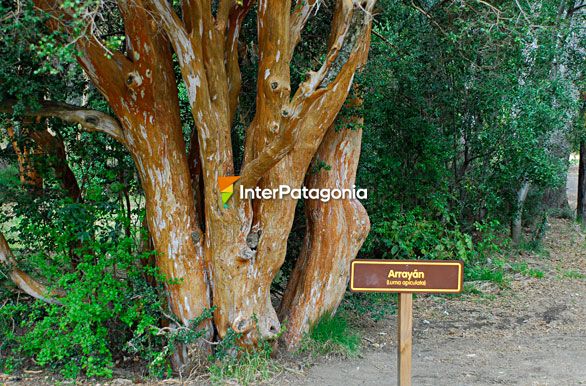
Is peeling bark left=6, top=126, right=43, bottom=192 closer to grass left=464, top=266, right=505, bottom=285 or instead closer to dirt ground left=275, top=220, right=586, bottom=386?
dirt ground left=275, top=220, right=586, bottom=386

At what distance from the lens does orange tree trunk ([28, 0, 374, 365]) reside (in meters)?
6.54

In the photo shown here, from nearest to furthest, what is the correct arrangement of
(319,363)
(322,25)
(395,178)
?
1. (319,363)
2. (322,25)
3. (395,178)

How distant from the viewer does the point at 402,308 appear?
5441 mm

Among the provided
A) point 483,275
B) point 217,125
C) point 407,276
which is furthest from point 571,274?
point 217,125

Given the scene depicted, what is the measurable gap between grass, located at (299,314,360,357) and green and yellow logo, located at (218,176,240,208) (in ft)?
6.76

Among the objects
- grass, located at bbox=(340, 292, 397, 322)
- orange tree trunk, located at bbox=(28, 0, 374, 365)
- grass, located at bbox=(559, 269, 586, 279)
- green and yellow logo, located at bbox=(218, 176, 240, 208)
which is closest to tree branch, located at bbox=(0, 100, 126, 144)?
orange tree trunk, located at bbox=(28, 0, 374, 365)

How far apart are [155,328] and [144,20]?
3220 millimetres

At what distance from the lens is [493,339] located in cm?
869

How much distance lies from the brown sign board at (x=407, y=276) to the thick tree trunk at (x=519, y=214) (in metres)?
7.22

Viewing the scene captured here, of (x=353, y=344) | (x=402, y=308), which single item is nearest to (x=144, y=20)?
(x=402, y=308)

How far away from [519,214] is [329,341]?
6.58 metres

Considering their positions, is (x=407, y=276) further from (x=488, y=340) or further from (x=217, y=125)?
(x=488, y=340)

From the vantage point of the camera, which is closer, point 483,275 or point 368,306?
point 368,306

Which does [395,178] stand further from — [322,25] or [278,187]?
[278,187]
